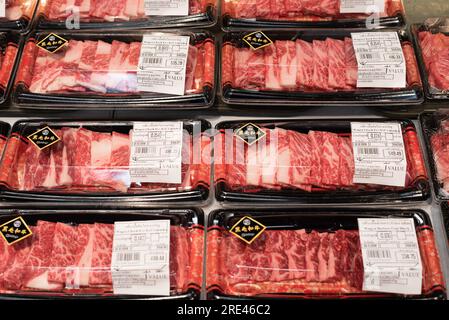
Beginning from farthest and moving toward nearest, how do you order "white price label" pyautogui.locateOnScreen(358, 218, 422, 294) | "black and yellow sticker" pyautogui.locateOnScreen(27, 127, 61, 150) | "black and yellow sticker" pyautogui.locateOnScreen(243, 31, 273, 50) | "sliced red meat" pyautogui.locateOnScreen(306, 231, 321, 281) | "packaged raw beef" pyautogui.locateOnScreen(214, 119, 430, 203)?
"black and yellow sticker" pyautogui.locateOnScreen(243, 31, 273, 50)
"black and yellow sticker" pyautogui.locateOnScreen(27, 127, 61, 150)
"packaged raw beef" pyautogui.locateOnScreen(214, 119, 430, 203)
"sliced red meat" pyautogui.locateOnScreen(306, 231, 321, 281)
"white price label" pyautogui.locateOnScreen(358, 218, 422, 294)

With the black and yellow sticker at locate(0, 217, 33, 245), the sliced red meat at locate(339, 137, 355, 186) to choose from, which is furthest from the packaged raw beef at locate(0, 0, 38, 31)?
the sliced red meat at locate(339, 137, 355, 186)

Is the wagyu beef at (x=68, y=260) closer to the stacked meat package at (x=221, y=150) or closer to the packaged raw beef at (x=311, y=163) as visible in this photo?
the stacked meat package at (x=221, y=150)

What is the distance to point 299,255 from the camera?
2.25m

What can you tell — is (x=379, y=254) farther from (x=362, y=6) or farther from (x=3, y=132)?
(x=3, y=132)

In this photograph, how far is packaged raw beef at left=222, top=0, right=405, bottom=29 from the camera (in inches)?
116

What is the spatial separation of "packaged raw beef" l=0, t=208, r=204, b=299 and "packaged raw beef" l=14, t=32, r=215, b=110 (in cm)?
70

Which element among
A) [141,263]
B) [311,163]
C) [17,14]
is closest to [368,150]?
[311,163]

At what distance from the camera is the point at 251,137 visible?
2.53m

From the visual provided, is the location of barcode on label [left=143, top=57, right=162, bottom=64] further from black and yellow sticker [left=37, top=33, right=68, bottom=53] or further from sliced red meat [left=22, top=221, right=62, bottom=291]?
sliced red meat [left=22, top=221, right=62, bottom=291]

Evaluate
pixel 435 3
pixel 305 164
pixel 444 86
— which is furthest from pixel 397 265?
pixel 435 3

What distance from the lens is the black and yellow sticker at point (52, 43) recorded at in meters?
2.82

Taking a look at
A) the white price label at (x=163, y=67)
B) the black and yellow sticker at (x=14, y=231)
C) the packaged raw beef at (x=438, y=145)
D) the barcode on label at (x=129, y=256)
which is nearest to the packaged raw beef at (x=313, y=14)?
the white price label at (x=163, y=67)

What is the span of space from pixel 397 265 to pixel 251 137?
3.32 feet

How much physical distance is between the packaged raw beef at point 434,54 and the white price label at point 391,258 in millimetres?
954
